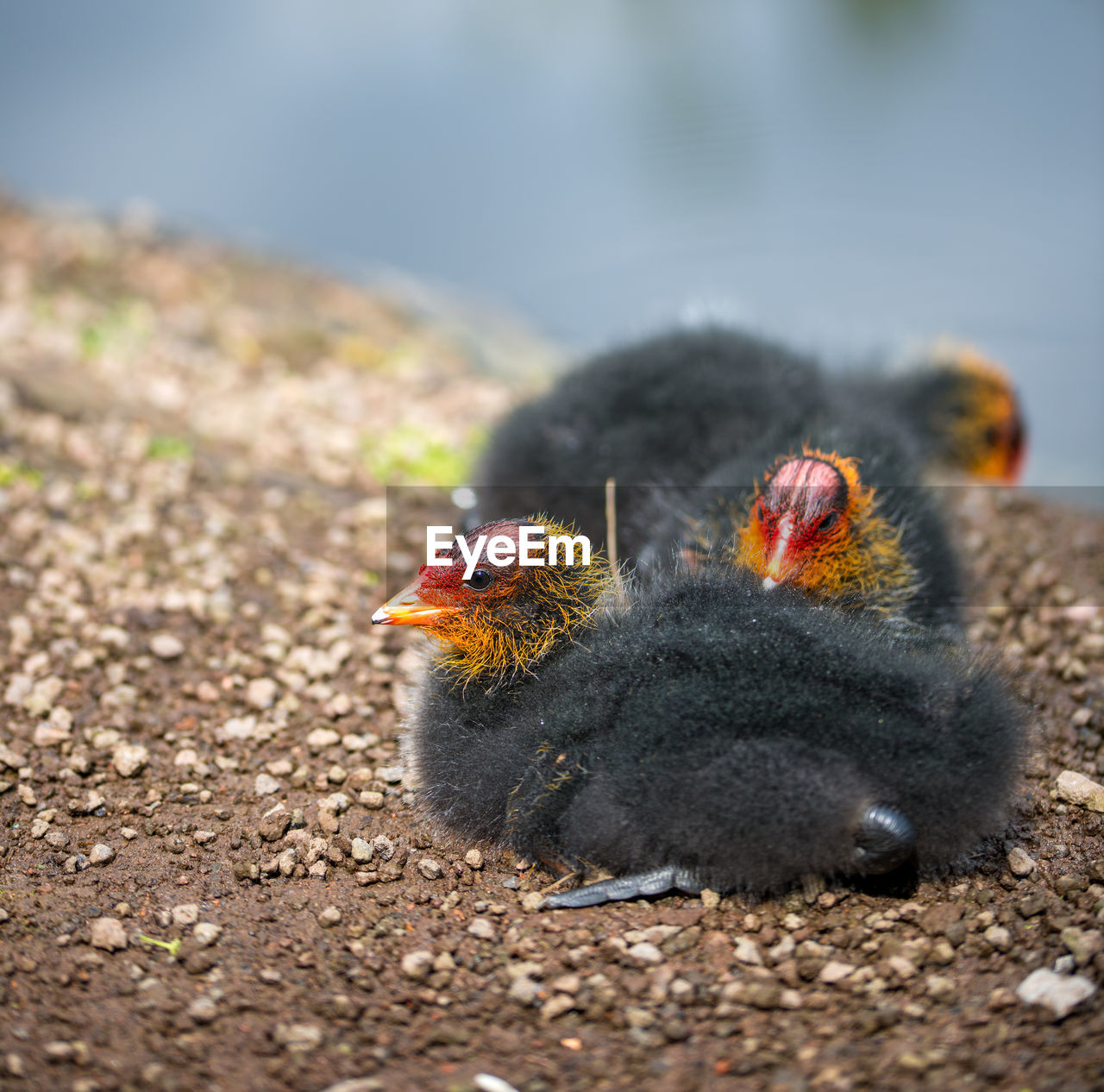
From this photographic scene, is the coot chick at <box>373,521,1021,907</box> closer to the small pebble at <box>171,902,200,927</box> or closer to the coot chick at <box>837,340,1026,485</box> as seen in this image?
the small pebble at <box>171,902,200,927</box>

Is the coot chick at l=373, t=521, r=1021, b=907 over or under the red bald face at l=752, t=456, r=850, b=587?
under

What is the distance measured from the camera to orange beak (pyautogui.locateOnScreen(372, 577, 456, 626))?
2.24 m

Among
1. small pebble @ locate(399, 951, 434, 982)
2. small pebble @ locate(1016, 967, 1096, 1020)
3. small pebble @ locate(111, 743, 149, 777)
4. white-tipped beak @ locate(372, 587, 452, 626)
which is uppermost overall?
white-tipped beak @ locate(372, 587, 452, 626)

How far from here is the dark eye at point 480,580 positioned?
2.21 m

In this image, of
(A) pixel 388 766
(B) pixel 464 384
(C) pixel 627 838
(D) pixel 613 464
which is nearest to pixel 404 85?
(B) pixel 464 384

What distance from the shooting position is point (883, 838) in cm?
186

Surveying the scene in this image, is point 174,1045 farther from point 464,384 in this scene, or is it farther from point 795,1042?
point 464,384

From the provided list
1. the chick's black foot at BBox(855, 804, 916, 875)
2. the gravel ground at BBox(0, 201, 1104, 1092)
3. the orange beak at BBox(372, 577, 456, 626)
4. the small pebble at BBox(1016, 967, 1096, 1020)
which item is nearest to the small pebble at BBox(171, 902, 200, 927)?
the gravel ground at BBox(0, 201, 1104, 1092)

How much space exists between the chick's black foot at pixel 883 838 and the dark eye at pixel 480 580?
34.2 inches

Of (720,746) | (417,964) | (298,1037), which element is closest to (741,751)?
(720,746)

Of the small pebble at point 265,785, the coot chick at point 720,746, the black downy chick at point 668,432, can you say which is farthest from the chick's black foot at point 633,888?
the black downy chick at point 668,432

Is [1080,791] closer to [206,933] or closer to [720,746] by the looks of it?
[720,746]

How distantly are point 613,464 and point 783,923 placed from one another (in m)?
1.55

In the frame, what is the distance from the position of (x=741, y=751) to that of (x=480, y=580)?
65 cm
